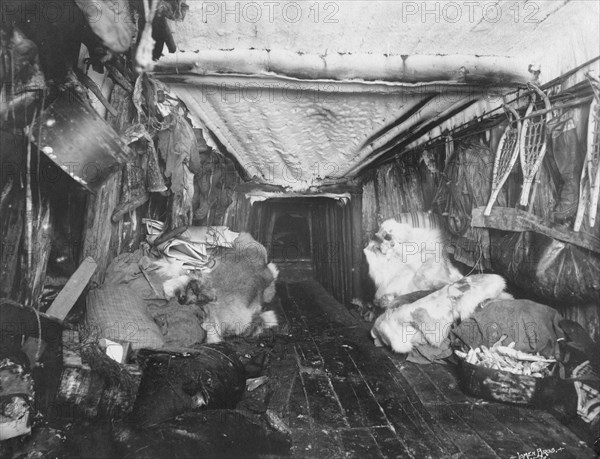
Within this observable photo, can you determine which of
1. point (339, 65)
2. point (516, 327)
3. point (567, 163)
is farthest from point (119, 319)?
point (567, 163)

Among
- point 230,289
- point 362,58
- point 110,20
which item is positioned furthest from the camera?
point 230,289

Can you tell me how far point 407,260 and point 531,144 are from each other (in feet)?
8.86

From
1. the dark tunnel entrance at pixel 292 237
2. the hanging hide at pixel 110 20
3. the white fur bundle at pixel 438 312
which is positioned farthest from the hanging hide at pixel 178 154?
the dark tunnel entrance at pixel 292 237

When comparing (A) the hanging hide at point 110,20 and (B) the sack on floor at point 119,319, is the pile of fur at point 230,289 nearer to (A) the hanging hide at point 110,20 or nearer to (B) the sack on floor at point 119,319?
(B) the sack on floor at point 119,319

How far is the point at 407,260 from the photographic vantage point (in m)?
5.84

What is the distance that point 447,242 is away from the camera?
5.33 m

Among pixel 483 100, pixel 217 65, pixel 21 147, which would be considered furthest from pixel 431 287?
pixel 21 147

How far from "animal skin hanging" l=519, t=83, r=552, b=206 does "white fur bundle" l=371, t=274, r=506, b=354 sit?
3.40ft

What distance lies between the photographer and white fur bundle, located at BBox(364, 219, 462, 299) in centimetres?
528

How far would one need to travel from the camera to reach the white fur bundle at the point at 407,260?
5277 mm

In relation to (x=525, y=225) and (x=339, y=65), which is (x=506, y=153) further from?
(x=339, y=65)

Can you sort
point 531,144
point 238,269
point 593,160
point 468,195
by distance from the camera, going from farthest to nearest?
point 238,269 < point 468,195 < point 531,144 < point 593,160

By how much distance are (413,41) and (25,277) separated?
331cm

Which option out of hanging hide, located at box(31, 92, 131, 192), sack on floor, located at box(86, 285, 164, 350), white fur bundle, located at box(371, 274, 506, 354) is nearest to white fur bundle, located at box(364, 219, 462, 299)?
white fur bundle, located at box(371, 274, 506, 354)
